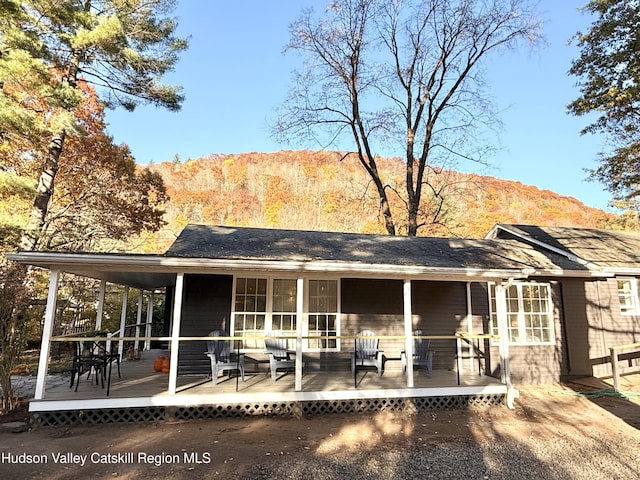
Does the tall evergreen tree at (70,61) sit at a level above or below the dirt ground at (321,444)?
above

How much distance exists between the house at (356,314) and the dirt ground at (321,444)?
38cm

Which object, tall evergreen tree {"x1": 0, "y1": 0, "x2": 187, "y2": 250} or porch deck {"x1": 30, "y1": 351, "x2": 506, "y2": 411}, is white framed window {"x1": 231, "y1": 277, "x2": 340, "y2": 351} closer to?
porch deck {"x1": 30, "y1": 351, "x2": 506, "y2": 411}

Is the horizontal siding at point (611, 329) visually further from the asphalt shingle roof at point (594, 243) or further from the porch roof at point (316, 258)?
the porch roof at point (316, 258)

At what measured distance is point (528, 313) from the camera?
8.68 metres

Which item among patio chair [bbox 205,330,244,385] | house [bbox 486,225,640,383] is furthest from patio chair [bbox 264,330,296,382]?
house [bbox 486,225,640,383]

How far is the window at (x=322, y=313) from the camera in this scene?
7809 mm

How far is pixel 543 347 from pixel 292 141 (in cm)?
1430

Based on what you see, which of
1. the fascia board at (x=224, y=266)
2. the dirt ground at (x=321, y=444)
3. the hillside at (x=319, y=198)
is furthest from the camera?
A: the hillside at (x=319, y=198)

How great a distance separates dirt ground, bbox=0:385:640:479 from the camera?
4098 millimetres

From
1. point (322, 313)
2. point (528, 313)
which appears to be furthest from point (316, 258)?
point (528, 313)

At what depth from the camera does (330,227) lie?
27297 mm

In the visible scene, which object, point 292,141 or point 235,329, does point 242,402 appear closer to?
point 235,329

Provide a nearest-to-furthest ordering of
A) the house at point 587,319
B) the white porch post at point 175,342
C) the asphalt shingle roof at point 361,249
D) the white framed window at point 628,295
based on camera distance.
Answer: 1. the white porch post at point 175,342
2. the asphalt shingle roof at point 361,249
3. the house at point 587,319
4. the white framed window at point 628,295

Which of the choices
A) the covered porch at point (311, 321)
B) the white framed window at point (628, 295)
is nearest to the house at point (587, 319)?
the white framed window at point (628, 295)
